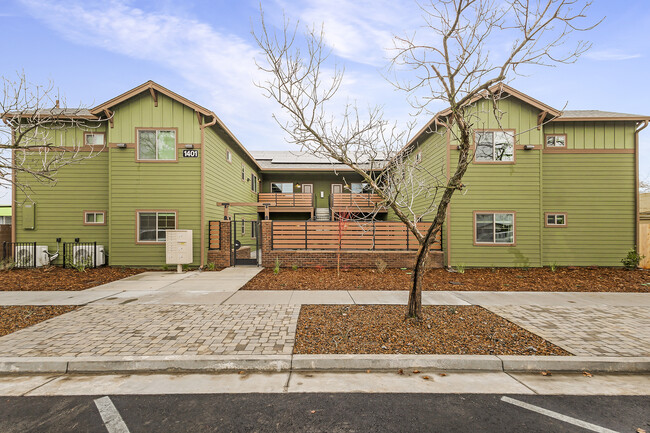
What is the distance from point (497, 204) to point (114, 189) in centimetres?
1690

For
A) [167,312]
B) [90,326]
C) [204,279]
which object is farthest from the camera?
[204,279]

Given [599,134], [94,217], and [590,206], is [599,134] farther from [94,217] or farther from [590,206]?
[94,217]

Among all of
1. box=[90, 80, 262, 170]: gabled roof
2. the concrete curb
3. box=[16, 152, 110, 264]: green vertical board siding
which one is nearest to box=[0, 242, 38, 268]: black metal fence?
box=[16, 152, 110, 264]: green vertical board siding

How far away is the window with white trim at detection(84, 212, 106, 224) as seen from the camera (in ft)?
42.8

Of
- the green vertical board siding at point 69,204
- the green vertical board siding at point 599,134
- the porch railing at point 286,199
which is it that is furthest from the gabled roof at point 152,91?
the green vertical board siding at point 599,134

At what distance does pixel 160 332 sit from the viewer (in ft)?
16.4

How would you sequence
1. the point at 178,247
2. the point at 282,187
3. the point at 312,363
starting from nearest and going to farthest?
the point at 312,363
the point at 178,247
the point at 282,187

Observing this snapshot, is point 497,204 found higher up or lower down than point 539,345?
higher up

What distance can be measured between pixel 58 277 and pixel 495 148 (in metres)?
18.0

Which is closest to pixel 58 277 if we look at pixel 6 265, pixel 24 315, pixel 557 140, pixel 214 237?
pixel 6 265

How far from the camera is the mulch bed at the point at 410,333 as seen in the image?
434 cm

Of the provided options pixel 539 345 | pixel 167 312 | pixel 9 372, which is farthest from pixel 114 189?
pixel 539 345

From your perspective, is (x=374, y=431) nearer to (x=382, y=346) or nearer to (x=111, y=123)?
(x=382, y=346)

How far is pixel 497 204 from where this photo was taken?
1256 centimetres
